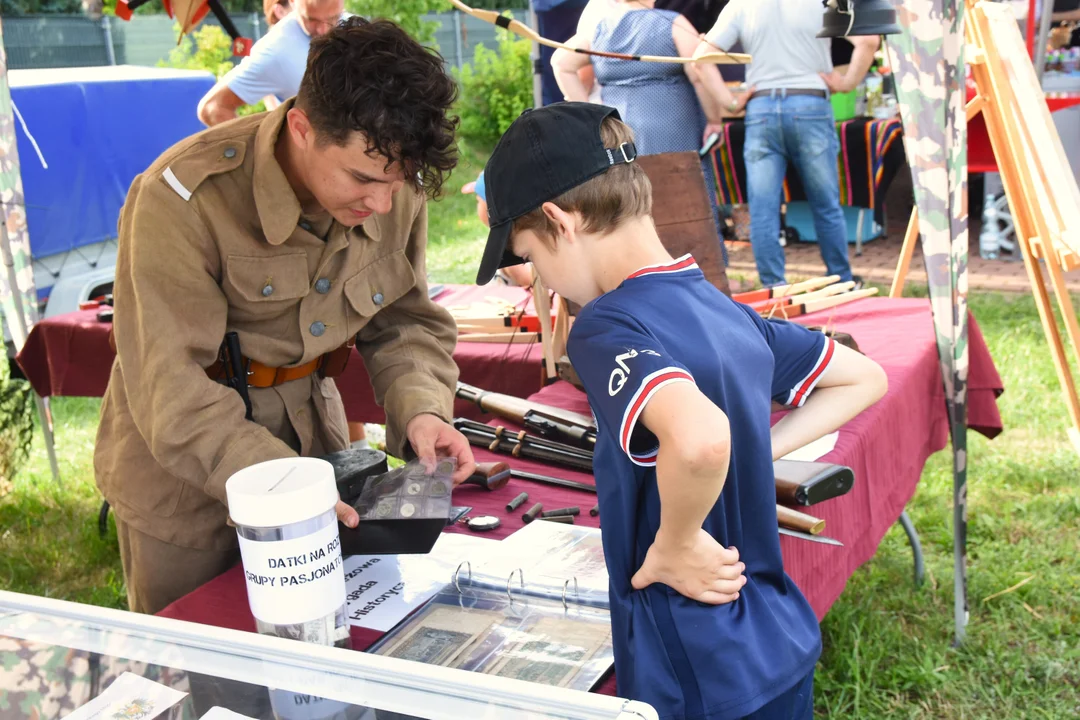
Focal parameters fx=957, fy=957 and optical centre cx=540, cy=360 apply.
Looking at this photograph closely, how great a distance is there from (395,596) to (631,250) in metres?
0.68

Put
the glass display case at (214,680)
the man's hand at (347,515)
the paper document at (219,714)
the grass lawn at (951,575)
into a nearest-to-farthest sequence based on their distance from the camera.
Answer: the glass display case at (214,680) < the paper document at (219,714) < the man's hand at (347,515) < the grass lawn at (951,575)

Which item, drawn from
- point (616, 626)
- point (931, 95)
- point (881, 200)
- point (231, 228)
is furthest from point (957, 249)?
point (881, 200)

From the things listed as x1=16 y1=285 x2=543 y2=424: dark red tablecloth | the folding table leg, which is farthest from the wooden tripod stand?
x1=16 y1=285 x2=543 y2=424: dark red tablecloth

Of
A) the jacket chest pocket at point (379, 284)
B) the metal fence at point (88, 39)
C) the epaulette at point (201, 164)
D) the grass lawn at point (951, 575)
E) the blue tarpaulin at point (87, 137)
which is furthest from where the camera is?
the metal fence at point (88, 39)

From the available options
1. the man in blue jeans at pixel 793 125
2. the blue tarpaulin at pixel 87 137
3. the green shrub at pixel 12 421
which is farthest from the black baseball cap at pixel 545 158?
the blue tarpaulin at pixel 87 137

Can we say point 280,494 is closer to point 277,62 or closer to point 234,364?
point 234,364

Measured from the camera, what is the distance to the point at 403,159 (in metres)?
1.61

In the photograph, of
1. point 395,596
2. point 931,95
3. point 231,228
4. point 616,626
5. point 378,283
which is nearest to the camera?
point 616,626

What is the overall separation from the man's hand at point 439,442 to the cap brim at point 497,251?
0.51m

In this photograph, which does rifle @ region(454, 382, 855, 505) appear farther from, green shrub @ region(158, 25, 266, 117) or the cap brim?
green shrub @ region(158, 25, 266, 117)

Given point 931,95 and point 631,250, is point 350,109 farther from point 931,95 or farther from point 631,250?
point 931,95

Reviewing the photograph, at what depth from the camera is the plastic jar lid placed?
1114mm

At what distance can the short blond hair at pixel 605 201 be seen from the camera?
1252 millimetres

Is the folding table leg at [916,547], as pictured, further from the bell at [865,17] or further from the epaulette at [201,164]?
the epaulette at [201,164]
